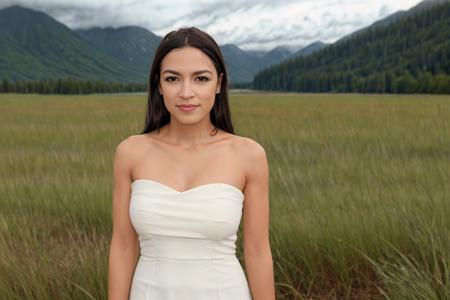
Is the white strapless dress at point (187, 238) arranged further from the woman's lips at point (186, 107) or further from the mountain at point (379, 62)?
the mountain at point (379, 62)

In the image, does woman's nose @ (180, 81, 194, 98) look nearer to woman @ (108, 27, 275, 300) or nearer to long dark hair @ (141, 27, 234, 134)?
woman @ (108, 27, 275, 300)

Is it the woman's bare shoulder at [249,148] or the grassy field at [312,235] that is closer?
the woman's bare shoulder at [249,148]

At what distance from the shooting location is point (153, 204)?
5.72 feet

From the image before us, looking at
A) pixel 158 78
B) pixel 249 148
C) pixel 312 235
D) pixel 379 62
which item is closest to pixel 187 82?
pixel 158 78

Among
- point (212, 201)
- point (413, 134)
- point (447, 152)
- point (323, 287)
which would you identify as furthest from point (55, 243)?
point (413, 134)

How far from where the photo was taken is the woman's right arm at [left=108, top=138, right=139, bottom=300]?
191 centimetres

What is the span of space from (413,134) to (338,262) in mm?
6788

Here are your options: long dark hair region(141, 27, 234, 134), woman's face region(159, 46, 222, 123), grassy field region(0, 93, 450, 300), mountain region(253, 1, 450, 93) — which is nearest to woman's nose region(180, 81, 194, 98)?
woman's face region(159, 46, 222, 123)

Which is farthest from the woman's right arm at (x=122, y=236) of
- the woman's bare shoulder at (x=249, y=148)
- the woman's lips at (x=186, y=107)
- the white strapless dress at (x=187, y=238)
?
the woman's bare shoulder at (x=249, y=148)

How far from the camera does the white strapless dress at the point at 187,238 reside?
1721mm

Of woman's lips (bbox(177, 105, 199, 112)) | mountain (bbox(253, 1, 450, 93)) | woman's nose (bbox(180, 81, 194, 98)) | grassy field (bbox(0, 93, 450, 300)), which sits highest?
mountain (bbox(253, 1, 450, 93))

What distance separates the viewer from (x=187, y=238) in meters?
1.74

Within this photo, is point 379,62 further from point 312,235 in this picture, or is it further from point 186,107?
point 186,107

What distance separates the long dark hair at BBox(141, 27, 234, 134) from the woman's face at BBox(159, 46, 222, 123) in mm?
23
